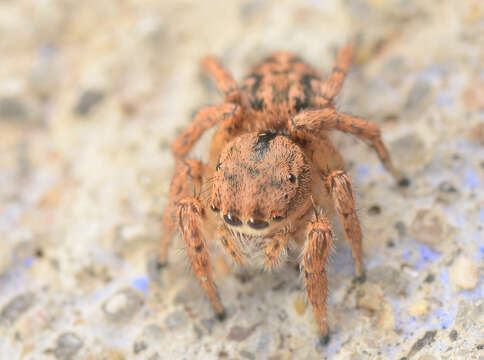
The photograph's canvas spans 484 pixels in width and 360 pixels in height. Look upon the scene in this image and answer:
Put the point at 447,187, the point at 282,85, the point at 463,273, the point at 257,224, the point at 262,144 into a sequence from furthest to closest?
the point at 282,85 → the point at 447,187 → the point at 463,273 → the point at 262,144 → the point at 257,224

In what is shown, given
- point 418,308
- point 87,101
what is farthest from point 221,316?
point 87,101

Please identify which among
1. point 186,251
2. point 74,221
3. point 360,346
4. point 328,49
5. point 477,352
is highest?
point 328,49

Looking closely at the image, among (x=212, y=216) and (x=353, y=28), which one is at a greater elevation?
(x=353, y=28)

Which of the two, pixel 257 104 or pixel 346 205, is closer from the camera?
pixel 346 205

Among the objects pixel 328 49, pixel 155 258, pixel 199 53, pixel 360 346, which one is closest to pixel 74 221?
pixel 155 258

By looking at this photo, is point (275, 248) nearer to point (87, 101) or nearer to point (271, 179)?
point (271, 179)

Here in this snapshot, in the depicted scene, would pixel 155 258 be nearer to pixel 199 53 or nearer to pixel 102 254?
pixel 102 254

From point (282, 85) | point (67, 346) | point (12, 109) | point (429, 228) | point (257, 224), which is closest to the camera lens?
point (257, 224)
